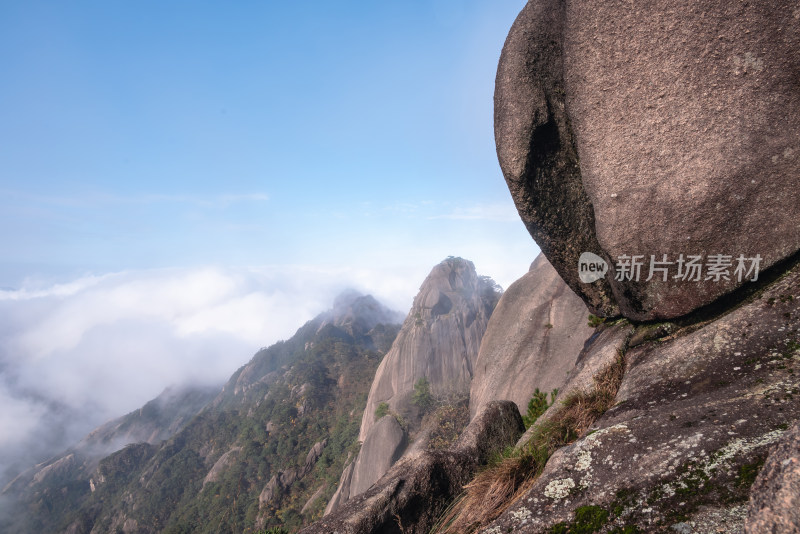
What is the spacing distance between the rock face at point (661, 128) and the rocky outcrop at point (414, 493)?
3732 millimetres

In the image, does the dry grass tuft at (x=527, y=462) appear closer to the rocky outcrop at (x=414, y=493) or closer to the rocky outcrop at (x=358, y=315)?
the rocky outcrop at (x=414, y=493)

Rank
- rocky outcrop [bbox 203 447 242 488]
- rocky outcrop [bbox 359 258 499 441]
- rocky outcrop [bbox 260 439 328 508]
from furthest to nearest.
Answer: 1. rocky outcrop [bbox 203 447 242 488]
2. rocky outcrop [bbox 260 439 328 508]
3. rocky outcrop [bbox 359 258 499 441]

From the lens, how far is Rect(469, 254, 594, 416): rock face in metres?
12.6

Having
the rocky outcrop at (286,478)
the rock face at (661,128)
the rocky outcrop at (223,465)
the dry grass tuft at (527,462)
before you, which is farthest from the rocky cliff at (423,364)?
the rocky outcrop at (223,465)

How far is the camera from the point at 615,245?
6.18m

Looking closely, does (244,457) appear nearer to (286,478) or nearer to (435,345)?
(286,478)

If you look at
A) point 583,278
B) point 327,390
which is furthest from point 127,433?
point 583,278

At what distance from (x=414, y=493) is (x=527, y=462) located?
2.02 meters

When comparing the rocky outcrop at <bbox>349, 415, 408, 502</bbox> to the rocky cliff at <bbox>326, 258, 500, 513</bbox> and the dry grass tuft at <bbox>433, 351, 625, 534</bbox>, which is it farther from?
the dry grass tuft at <bbox>433, 351, 625, 534</bbox>

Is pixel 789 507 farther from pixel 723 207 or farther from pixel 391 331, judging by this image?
pixel 391 331

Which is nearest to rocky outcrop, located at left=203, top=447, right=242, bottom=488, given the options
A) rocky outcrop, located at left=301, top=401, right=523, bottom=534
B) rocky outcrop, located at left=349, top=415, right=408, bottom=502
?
rocky outcrop, located at left=349, top=415, right=408, bottom=502

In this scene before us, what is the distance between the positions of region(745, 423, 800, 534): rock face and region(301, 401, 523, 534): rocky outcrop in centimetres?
439

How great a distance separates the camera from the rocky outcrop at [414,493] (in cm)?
561

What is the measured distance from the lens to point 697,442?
3.31 meters
